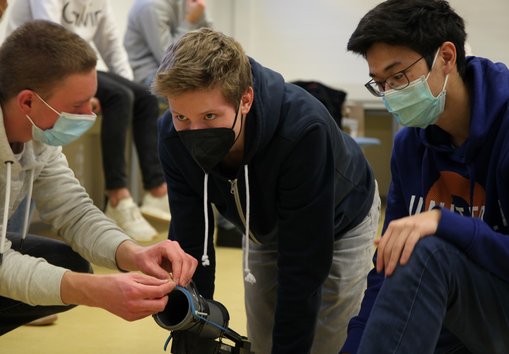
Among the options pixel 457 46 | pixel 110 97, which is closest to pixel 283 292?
pixel 457 46

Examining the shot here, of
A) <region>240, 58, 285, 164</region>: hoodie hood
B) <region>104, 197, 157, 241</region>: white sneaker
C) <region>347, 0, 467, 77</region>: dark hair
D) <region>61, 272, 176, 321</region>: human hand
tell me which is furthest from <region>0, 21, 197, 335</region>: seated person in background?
<region>104, 197, 157, 241</region>: white sneaker

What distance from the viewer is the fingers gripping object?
162 cm

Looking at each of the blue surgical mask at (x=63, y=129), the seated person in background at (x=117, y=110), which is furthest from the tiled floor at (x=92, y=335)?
the seated person in background at (x=117, y=110)

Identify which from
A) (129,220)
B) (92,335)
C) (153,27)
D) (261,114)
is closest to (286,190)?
(261,114)

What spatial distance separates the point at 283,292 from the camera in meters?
1.83

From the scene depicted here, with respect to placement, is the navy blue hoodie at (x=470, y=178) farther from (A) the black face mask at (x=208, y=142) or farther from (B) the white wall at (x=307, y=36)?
(B) the white wall at (x=307, y=36)

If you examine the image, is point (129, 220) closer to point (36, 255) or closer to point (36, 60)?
point (36, 255)

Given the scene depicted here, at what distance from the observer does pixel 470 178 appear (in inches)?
65.8

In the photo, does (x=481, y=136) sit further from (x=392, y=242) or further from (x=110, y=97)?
(x=110, y=97)

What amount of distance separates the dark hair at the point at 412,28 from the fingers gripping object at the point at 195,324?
0.71 metres

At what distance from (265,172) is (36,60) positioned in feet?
2.12

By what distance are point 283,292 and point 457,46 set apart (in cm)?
74

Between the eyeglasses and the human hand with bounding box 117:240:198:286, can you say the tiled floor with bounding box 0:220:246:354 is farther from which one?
the eyeglasses

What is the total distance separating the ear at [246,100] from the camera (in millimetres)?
1670
